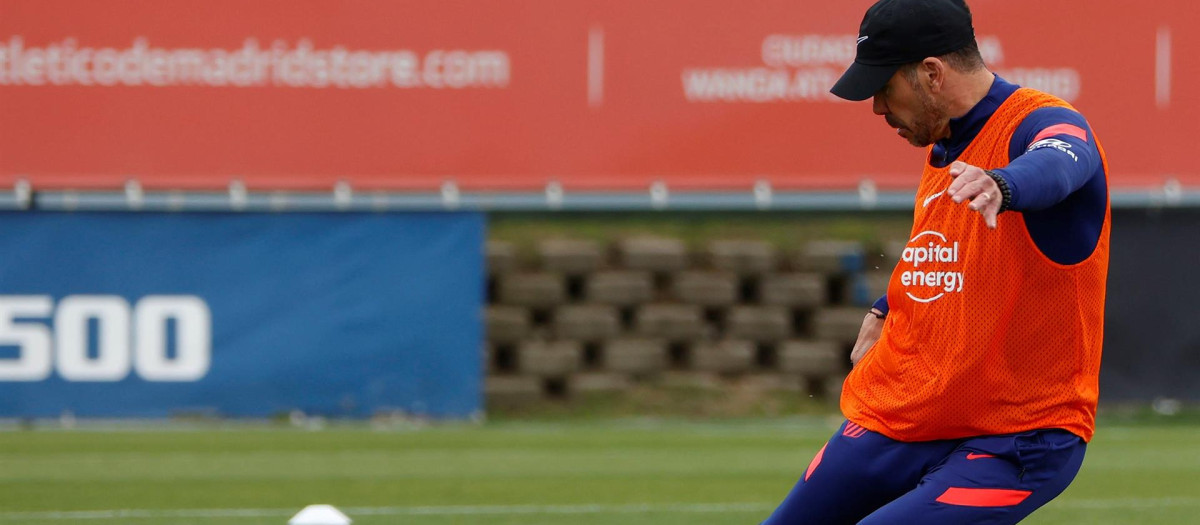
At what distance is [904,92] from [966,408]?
2.43ft

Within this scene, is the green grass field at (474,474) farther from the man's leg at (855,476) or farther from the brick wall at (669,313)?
the man's leg at (855,476)

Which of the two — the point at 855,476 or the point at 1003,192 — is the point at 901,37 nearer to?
the point at 1003,192

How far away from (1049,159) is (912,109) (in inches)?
21.3

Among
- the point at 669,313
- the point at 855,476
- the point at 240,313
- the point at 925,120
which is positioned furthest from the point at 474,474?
the point at 925,120

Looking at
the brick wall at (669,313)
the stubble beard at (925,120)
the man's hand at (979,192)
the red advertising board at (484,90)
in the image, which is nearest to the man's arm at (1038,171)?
the man's hand at (979,192)

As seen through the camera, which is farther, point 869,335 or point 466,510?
point 466,510

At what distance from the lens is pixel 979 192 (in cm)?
315

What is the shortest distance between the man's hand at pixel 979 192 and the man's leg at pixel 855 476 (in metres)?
0.96

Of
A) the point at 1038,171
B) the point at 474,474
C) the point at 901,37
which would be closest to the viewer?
the point at 1038,171

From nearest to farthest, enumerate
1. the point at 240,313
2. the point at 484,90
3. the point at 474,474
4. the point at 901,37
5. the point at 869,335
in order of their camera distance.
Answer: the point at 901,37 → the point at 869,335 → the point at 474,474 → the point at 240,313 → the point at 484,90

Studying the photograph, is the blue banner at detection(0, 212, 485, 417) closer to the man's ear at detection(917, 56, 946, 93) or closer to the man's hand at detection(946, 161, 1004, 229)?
the man's ear at detection(917, 56, 946, 93)

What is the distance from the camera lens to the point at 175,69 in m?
15.7

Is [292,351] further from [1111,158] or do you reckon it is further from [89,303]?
[1111,158]

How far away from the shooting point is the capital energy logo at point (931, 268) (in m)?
3.83
